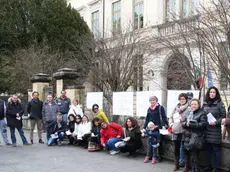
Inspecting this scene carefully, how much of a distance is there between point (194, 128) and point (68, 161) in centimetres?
351

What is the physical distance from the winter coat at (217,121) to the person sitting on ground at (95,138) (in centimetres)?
395

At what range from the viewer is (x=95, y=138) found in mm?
10562

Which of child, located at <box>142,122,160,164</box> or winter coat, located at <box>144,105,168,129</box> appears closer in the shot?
child, located at <box>142,122,160,164</box>

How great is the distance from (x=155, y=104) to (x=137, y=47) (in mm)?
8953

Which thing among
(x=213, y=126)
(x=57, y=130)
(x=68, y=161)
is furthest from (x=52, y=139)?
(x=213, y=126)

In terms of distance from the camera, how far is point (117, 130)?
10117 millimetres

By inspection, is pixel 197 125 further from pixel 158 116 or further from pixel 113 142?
pixel 113 142

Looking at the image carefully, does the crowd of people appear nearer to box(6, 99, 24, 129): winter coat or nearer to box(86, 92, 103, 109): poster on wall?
box(6, 99, 24, 129): winter coat

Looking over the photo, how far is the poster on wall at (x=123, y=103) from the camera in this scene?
12125mm

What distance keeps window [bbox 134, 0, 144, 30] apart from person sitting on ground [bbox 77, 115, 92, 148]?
1514 cm

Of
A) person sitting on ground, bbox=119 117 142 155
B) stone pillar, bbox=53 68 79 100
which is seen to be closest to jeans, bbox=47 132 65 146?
person sitting on ground, bbox=119 117 142 155

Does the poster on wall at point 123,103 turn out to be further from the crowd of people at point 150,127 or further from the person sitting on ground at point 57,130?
the person sitting on ground at point 57,130

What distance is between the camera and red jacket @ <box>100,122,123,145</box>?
1011 cm

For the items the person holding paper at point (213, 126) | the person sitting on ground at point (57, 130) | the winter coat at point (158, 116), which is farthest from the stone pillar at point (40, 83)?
the person holding paper at point (213, 126)
